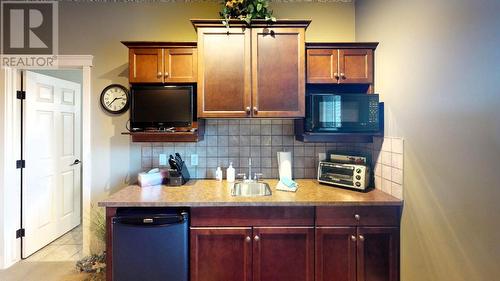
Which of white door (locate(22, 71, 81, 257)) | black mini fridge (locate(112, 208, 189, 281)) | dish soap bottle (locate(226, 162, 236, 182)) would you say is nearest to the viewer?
black mini fridge (locate(112, 208, 189, 281))

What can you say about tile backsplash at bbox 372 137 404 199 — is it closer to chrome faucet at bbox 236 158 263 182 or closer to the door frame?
chrome faucet at bbox 236 158 263 182

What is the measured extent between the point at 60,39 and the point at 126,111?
0.97 m

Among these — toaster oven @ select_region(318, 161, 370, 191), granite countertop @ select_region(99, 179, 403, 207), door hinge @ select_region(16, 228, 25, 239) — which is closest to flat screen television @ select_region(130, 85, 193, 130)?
granite countertop @ select_region(99, 179, 403, 207)

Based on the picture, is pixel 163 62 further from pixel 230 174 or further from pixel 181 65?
pixel 230 174

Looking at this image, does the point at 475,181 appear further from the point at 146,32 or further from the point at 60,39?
the point at 60,39

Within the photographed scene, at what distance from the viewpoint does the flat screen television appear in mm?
2150

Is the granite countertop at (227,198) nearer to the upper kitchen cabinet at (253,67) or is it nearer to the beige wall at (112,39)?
the beige wall at (112,39)

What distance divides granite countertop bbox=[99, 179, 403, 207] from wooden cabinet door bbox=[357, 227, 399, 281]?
0.23 metres

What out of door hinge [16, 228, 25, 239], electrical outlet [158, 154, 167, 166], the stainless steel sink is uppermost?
electrical outlet [158, 154, 167, 166]

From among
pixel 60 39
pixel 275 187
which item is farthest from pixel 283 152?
pixel 60 39

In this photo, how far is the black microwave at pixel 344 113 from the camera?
78.0 inches

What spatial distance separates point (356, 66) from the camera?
2.15 metres

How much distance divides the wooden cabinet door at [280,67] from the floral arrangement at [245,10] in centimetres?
12

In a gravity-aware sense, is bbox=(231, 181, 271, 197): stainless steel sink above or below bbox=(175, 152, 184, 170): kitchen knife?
below
